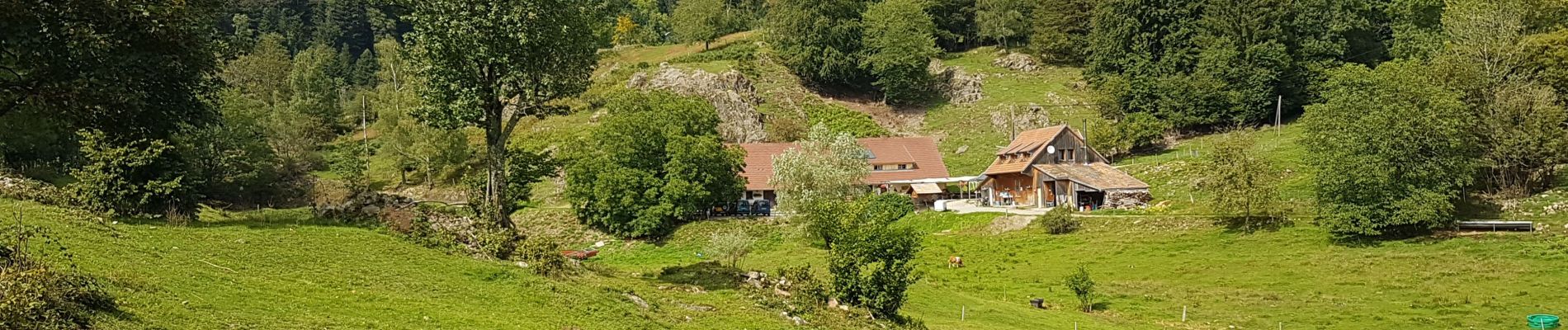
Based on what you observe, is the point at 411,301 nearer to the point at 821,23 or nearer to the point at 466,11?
the point at 466,11

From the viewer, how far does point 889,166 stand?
78.3m

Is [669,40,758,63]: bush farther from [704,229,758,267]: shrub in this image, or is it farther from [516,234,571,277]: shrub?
[516,234,571,277]: shrub

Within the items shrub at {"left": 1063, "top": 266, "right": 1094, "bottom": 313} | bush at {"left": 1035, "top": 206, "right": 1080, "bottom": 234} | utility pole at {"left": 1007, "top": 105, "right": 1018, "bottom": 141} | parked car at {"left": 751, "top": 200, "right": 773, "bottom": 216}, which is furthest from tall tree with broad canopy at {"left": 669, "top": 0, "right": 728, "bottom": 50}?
shrub at {"left": 1063, "top": 266, "right": 1094, "bottom": 313}

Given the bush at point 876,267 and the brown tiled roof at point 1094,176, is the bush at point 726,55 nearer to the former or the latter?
the brown tiled roof at point 1094,176

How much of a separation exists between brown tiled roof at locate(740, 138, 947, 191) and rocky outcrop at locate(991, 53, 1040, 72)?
3156cm

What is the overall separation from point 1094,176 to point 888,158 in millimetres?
18159

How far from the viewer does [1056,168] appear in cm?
6800

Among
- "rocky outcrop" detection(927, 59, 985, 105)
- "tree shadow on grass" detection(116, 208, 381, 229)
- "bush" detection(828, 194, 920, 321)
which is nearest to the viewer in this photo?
"tree shadow on grass" detection(116, 208, 381, 229)

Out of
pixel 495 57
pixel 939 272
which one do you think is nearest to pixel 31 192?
pixel 495 57

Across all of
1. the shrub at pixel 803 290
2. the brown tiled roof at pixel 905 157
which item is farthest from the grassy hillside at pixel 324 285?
the brown tiled roof at pixel 905 157

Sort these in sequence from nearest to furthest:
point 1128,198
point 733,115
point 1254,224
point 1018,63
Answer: point 1254,224 < point 1128,198 < point 733,115 < point 1018,63

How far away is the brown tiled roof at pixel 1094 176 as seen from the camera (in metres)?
64.0

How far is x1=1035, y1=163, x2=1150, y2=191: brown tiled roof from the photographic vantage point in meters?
64.0

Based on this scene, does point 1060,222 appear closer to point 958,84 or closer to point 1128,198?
point 1128,198
